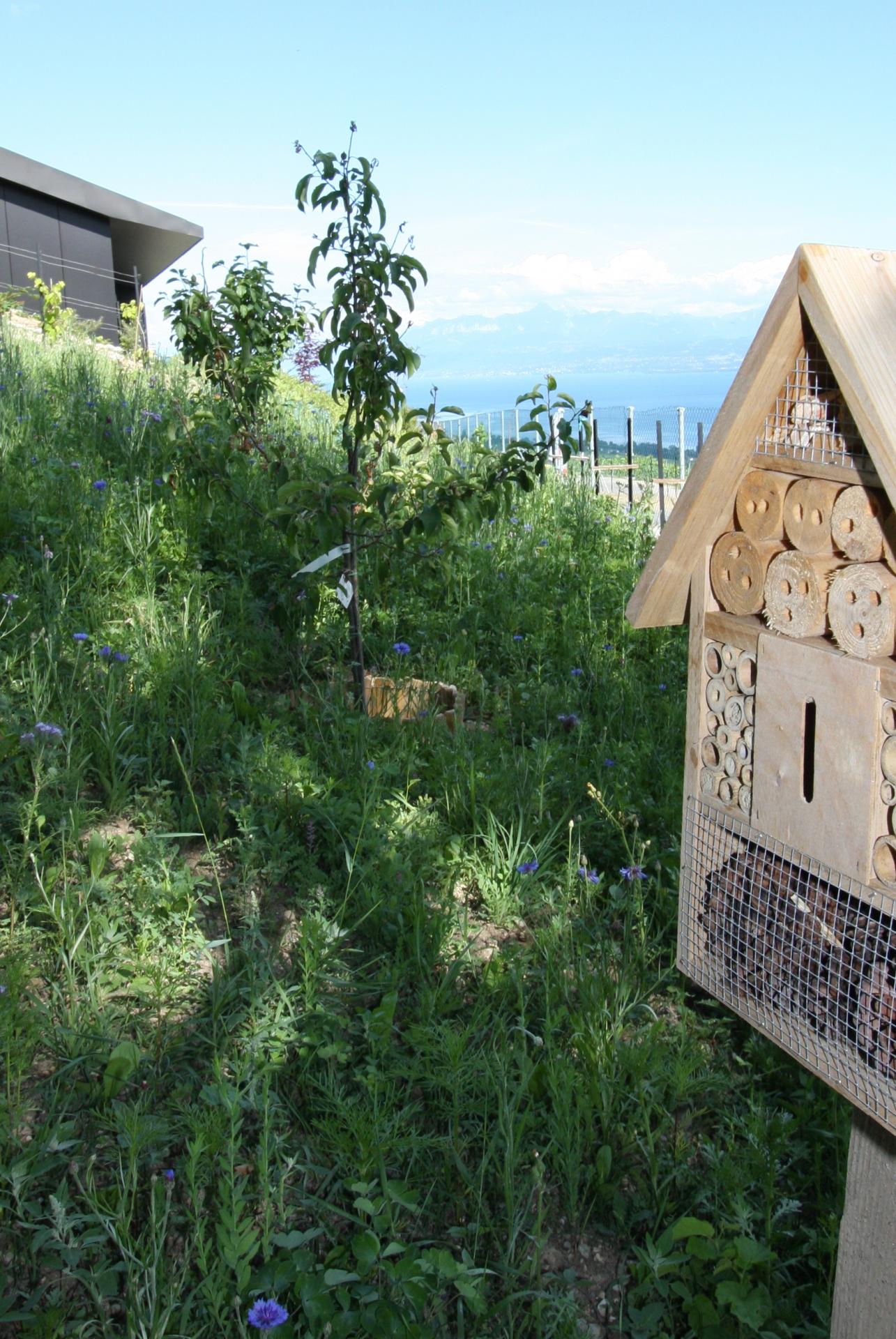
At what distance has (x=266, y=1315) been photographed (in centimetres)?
172

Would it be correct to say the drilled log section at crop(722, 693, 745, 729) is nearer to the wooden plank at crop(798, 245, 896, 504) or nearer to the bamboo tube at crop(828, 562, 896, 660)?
the bamboo tube at crop(828, 562, 896, 660)

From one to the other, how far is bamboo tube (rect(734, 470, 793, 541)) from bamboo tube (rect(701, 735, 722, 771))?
41 centimetres

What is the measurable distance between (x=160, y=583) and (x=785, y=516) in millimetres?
3577

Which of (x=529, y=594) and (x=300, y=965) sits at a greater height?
(x=529, y=594)

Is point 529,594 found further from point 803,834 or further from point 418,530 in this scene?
point 803,834

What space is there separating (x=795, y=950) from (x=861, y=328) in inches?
42.2

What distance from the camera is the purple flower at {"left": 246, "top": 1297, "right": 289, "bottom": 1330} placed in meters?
1.71

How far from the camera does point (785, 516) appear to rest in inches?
66.6

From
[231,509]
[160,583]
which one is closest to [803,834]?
[160,583]

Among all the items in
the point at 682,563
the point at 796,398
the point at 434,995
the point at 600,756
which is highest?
the point at 796,398

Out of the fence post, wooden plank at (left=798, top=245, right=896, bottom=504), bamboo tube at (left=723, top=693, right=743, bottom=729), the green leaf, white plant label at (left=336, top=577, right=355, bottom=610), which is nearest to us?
wooden plank at (left=798, top=245, right=896, bottom=504)

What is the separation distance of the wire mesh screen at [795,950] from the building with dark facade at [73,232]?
20747mm

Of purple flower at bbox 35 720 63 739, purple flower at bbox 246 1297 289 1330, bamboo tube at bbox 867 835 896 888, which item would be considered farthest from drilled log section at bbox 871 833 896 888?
purple flower at bbox 35 720 63 739

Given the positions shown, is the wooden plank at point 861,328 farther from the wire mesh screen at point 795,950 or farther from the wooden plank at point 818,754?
the wire mesh screen at point 795,950
